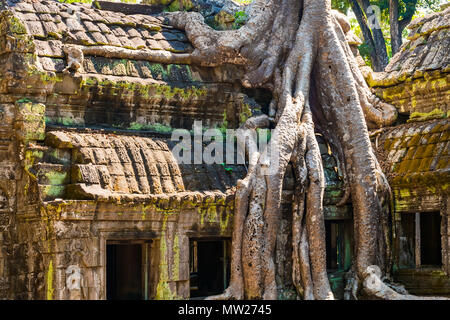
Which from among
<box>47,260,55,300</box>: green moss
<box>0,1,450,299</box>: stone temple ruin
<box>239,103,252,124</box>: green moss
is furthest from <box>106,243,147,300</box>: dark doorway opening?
<box>239,103,252,124</box>: green moss

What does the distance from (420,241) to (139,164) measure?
15.6 feet

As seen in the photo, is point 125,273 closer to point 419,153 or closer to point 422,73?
point 419,153

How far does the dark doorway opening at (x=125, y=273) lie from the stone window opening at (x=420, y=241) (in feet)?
13.6

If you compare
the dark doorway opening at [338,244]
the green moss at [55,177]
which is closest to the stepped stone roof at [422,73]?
the dark doorway opening at [338,244]

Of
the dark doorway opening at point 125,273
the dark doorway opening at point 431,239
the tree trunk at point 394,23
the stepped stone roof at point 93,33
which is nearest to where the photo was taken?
the stepped stone roof at point 93,33

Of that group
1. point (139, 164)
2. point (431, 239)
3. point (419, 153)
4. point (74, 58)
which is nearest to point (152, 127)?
point (139, 164)

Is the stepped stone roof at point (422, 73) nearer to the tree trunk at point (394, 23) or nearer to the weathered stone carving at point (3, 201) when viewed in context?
the tree trunk at point (394, 23)

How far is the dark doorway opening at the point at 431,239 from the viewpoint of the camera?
604 inches

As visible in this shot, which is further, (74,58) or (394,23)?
(394,23)

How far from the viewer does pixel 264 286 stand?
1317 cm

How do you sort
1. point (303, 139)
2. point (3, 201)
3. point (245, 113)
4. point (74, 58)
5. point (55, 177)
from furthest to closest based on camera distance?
point (245, 113) < point (303, 139) < point (74, 58) < point (3, 201) < point (55, 177)

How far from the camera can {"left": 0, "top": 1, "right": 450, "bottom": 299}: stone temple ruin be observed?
1223 centimetres

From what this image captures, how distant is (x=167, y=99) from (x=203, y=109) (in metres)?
0.72

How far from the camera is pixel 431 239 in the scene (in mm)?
15406
